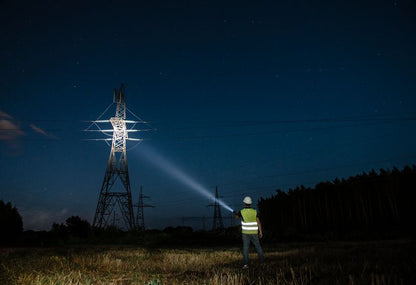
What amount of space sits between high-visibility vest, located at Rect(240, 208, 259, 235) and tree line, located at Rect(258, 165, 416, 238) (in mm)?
11507

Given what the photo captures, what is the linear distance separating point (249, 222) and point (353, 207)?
13.3 m

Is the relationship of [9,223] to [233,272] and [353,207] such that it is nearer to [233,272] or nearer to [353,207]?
[233,272]

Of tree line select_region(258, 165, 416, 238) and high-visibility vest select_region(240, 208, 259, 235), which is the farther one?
tree line select_region(258, 165, 416, 238)

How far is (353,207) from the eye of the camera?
18891 mm

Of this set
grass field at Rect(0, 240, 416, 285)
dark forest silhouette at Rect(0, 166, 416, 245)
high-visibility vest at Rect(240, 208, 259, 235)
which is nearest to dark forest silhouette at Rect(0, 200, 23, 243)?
dark forest silhouette at Rect(0, 166, 416, 245)

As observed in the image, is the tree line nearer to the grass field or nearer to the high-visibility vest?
the grass field

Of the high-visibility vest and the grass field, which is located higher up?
the high-visibility vest

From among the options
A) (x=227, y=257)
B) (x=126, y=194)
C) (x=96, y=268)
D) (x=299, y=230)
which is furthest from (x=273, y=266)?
(x=126, y=194)

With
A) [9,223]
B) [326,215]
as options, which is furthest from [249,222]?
[9,223]

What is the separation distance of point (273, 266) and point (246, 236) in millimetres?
1568

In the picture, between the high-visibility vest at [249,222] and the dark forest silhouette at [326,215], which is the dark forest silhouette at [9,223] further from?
the high-visibility vest at [249,222]

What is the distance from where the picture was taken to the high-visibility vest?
8812 mm

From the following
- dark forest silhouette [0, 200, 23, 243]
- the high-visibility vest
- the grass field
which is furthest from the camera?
dark forest silhouette [0, 200, 23, 243]

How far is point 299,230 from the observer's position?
22547 millimetres
